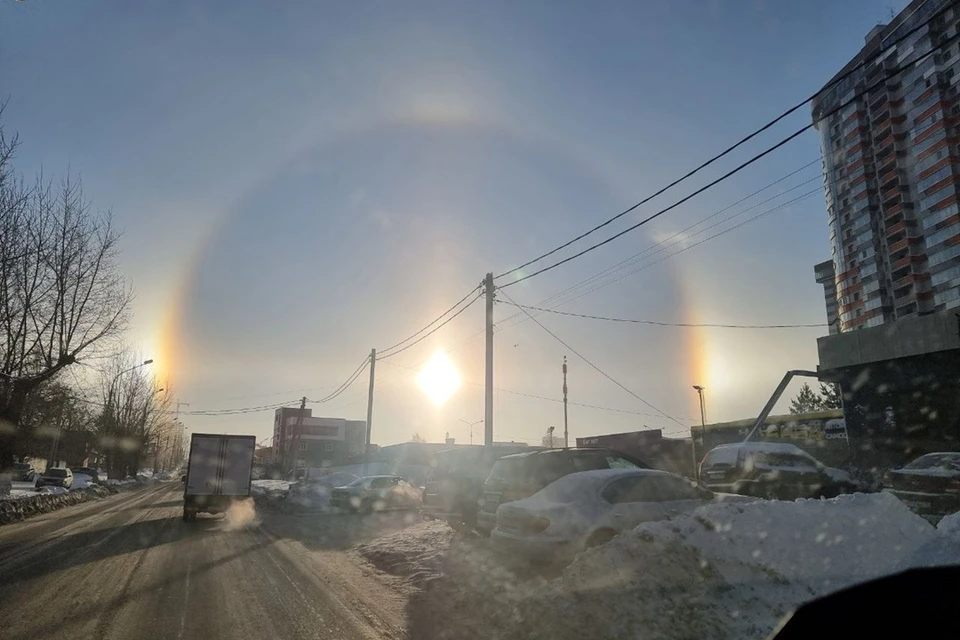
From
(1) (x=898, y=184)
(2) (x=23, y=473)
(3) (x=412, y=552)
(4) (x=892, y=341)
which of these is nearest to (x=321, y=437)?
(2) (x=23, y=473)

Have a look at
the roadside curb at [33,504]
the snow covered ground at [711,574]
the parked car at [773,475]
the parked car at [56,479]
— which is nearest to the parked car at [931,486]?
the parked car at [773,475]

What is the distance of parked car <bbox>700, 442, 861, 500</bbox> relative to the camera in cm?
1606

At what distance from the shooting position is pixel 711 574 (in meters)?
5.65

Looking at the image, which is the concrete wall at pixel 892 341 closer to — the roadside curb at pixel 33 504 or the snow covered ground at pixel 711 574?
the snow covered ground at pixel 711 574

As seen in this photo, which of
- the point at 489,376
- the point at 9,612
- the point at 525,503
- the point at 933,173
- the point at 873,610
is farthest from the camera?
the point at 933,173

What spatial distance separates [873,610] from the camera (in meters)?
2.74

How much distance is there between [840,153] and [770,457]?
214ft

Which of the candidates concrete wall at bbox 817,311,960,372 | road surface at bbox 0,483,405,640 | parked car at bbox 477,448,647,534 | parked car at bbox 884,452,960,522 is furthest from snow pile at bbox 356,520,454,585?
concrete wall at bbox 817,311,960,372

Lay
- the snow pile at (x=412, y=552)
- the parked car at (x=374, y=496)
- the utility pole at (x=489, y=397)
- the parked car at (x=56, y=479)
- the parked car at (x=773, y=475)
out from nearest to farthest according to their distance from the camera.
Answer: the snow pile at (x=412, y=552) → the parked car at (x=773, y=475) → the utility pole at (x=489, y=397) → the parked car at (x=374, y=496) → the parked car at (x=56, y=479)

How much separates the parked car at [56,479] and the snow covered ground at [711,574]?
44264 mm

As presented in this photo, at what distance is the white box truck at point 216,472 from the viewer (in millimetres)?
20906

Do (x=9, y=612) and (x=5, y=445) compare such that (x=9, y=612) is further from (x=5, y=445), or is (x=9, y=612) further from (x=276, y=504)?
(x=5, y=445)

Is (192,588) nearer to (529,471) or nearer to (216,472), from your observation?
(529,471)

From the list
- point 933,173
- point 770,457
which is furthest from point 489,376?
point 933,173
